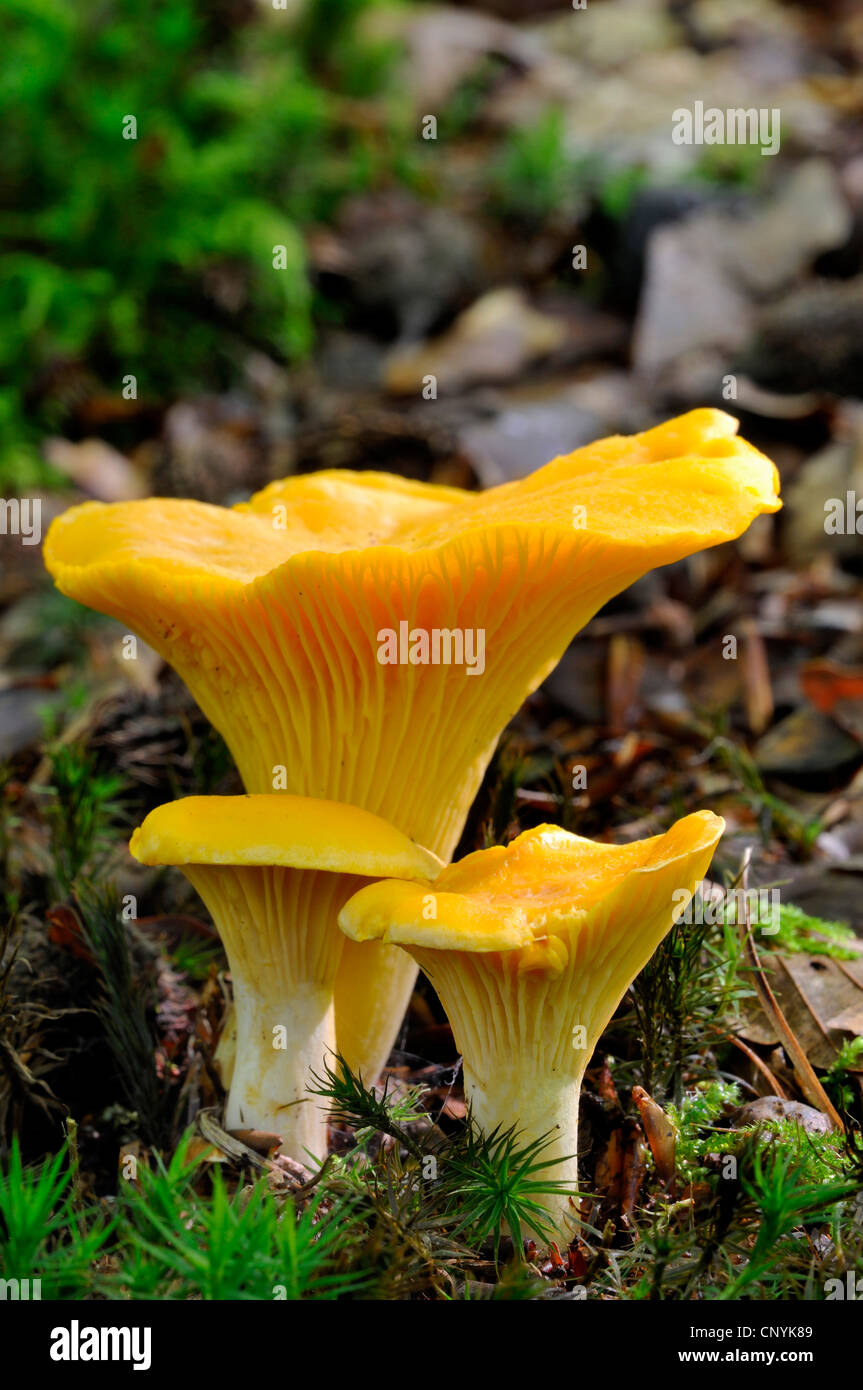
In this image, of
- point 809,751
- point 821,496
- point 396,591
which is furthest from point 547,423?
point 396,591

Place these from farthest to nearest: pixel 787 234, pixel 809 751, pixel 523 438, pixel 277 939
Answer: pixel 787 234
pixel 523 438
pixel 809 751
pixel 277 939

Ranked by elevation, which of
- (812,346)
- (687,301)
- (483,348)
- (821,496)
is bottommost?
(821,496)

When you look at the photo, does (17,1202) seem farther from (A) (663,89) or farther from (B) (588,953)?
(A) (663,89)

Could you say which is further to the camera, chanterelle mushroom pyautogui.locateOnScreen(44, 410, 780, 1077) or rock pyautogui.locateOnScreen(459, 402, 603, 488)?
rock pyautogui.locateOnScreen(459, 402, 603, 488)

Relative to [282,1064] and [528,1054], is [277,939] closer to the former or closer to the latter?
[282,1064]

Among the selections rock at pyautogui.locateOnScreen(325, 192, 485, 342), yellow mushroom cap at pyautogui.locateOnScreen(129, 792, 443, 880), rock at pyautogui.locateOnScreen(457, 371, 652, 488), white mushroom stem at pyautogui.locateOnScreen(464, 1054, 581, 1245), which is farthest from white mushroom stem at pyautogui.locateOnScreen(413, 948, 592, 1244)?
rock at pyautogui.locateOnScreen(325, 192, 485, 342)

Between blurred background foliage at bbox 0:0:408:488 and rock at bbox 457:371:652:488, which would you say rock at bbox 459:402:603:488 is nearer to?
rock at bbox 457:371:652:488

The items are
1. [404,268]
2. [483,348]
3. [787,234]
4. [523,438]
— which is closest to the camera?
[523,438]
